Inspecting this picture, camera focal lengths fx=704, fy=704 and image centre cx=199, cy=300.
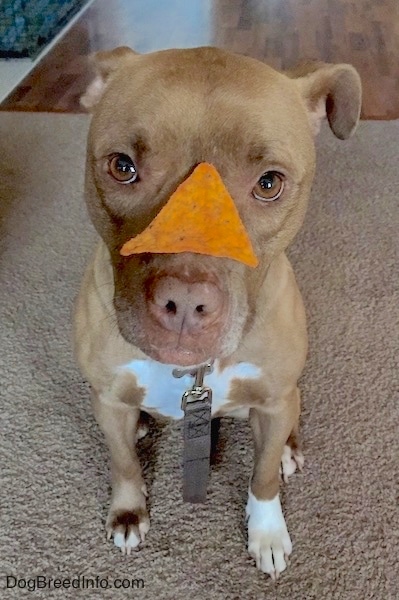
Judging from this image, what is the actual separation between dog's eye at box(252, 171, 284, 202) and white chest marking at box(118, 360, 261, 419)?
13.9 inches

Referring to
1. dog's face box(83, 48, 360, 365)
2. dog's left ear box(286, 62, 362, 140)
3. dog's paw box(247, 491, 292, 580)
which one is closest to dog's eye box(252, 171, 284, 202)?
dog's face box(83, 48, 360, 365)

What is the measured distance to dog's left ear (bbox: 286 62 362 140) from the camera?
134cm

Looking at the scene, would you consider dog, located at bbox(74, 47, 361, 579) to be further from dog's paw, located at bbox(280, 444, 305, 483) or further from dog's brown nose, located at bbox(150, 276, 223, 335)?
dog's paw, located at bbox(280, 444, 305, 483)

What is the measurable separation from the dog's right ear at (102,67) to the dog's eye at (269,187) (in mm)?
379

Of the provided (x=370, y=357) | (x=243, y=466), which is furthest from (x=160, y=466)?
(x=370, y=357)

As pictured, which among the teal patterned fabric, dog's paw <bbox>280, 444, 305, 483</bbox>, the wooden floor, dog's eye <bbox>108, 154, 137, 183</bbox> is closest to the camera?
dog's eye <bbox>108, 154, 137, 183</bbox>

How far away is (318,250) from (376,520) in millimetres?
1029

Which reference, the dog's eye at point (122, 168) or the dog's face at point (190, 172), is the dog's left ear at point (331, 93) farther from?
the dog's eye at point (122, 168)

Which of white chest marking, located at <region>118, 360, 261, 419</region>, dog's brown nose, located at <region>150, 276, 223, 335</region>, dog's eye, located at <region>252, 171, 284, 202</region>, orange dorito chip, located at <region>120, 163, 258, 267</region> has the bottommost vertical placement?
white chest marking, located at <region>118, 360, 261, 419</region>

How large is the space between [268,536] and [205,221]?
803 mm

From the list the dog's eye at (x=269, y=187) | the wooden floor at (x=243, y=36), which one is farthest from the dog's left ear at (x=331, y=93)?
the wooden floor at (x=243, y=36)

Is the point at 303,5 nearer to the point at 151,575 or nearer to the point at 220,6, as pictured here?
the point at 220,6

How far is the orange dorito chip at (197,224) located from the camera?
1.04 m

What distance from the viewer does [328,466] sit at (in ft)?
5.70
